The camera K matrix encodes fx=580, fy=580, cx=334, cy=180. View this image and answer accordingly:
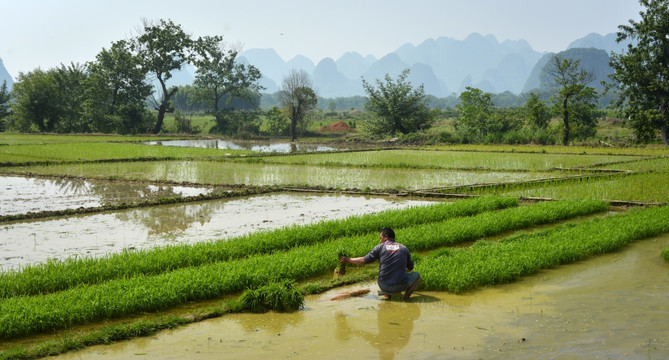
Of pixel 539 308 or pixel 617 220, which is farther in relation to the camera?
pixel 617 220

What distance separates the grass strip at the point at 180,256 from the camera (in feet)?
22.5

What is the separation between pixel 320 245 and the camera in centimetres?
892

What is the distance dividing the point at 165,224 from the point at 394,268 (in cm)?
651

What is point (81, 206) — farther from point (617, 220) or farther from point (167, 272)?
point (617, 220)

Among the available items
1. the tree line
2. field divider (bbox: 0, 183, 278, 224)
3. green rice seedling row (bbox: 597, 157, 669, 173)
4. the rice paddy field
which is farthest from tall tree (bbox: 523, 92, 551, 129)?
field divider (bbox: 0, 183, 278, 224)

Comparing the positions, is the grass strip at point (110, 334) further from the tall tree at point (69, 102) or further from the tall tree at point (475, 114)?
the tall tree at point (69, 102)

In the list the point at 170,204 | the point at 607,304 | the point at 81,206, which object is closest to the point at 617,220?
the point at 607,304

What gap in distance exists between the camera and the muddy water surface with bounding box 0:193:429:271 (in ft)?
30.9

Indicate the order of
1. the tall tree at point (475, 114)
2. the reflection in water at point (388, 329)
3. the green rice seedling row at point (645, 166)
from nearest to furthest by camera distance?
1. the reflection in water at point (388, 329)
2. the green rice seedling row at point (645, 166)
3. the tall tree at point (475, 114)

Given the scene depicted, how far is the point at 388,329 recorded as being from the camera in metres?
5.72

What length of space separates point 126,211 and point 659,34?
31382mm

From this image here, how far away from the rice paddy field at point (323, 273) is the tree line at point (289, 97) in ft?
63.6

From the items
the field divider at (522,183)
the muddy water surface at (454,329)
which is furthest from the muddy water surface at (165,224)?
the muddy water surface at (454,329)

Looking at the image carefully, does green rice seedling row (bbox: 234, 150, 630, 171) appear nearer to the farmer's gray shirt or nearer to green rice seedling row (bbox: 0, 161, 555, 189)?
green rice seedling row (bbox: 0, 161, 555, 189)
